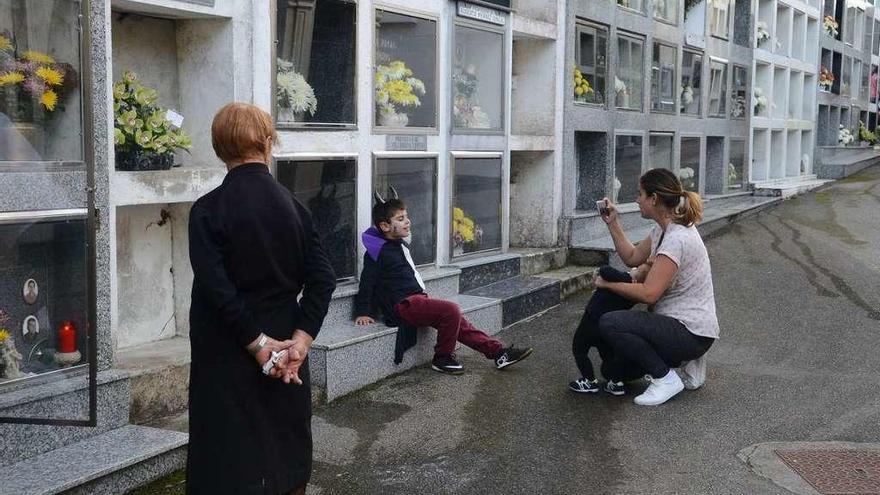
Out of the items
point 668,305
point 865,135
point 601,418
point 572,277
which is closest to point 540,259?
point 572,277

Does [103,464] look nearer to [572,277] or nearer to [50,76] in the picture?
[50,76]

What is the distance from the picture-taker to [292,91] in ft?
23.1

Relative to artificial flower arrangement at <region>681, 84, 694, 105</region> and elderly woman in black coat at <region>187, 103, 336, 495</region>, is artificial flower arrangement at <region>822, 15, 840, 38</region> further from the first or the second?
elderly woman in black coat at <region>187, 103, 336, 495</region>

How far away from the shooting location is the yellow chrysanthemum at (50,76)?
15.6 ft

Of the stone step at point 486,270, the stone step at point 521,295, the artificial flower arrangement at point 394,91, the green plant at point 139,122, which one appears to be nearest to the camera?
the green plant at point 139,122

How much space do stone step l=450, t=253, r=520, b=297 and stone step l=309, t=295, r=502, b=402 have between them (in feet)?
5.52

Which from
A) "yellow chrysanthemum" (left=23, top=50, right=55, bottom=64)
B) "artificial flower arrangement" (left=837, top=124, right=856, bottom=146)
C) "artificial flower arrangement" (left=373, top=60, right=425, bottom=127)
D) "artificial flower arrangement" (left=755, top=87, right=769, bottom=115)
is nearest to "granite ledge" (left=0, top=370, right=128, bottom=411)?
"yellow chrysanthemum" (left=23, top=50, right=55, bottom=64)

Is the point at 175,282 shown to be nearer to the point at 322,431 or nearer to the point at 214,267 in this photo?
the point at 322,431

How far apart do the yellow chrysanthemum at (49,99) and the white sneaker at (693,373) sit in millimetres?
4168

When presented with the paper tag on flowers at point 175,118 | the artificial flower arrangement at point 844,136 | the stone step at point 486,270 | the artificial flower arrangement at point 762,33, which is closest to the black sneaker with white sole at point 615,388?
the stone step at point 486,270

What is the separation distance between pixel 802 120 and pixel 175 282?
60.0 feet

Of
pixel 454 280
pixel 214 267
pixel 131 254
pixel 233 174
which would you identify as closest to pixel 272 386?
pixel 214 267

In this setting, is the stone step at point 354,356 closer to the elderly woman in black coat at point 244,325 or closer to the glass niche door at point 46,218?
the glass niche door at point 46,218

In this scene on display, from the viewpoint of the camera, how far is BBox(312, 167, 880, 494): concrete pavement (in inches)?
203
